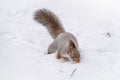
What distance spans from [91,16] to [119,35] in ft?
3.27

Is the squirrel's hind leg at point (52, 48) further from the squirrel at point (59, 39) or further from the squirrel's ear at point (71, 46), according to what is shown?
the squirrel's ear at point (71, 46)

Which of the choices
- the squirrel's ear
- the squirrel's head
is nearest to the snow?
the squirrel's head

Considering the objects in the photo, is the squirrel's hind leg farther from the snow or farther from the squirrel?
the snow

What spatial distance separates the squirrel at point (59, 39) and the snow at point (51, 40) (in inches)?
5.3

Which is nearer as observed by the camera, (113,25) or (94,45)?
(94,45)

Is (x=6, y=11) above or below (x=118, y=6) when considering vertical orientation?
above

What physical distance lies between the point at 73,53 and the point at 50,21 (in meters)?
1.11

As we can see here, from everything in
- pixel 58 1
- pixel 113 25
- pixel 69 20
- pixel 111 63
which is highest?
pixel 58 1

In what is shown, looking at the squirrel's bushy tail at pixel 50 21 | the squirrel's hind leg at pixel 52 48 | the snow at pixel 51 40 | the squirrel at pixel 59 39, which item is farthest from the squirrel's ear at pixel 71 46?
the squirrel's bushy tail at pixel 50 21

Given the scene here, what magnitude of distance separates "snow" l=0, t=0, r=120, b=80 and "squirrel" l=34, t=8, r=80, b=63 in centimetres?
14

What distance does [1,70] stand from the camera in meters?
4.91

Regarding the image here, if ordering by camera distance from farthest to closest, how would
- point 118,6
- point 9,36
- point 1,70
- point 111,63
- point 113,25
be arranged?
point 118,6 → point 113,25 → point 9,36 → point 111,63 → point 1,70

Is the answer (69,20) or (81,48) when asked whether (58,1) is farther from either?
(81,48)

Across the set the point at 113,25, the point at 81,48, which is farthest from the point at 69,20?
the point at 81,48
